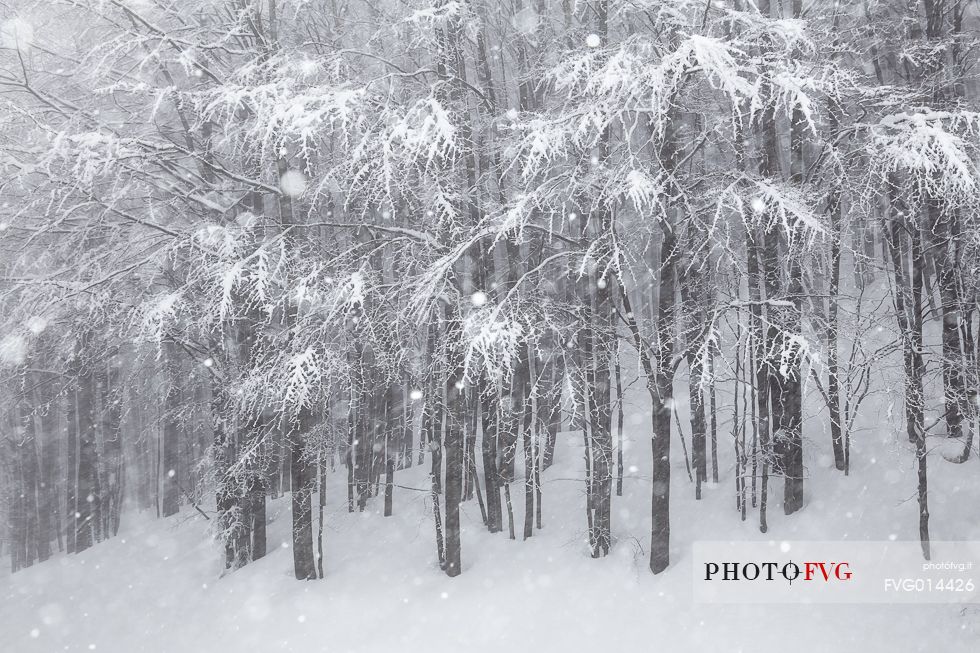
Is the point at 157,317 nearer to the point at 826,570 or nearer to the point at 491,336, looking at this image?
the point at 491,336

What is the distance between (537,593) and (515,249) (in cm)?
612

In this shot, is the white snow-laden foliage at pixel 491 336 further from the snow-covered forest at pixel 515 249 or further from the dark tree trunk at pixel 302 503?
the dark tree trunk at pixel 302 503

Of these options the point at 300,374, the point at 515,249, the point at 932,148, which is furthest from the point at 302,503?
the point at 932,148

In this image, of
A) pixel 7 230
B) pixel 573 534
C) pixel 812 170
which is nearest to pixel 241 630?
pixel 573 534

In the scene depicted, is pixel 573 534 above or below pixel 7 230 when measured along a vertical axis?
below

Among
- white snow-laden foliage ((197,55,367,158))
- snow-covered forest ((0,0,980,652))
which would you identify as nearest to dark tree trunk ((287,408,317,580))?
snow-covered forest ((0,0,980,652))

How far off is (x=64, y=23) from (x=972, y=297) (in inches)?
578

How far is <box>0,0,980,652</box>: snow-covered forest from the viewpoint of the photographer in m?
6.93

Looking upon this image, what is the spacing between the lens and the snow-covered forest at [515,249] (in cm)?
693

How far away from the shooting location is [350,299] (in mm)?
7266

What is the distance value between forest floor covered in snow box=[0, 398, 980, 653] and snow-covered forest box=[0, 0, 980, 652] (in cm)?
8

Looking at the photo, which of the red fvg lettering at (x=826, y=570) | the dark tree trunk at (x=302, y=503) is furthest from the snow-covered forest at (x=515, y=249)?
the red fvg lettering at (x=826, y=570)

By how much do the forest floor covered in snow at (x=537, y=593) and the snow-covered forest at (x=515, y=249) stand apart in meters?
0.08

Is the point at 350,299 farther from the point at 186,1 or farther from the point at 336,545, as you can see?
the point at 186,1
